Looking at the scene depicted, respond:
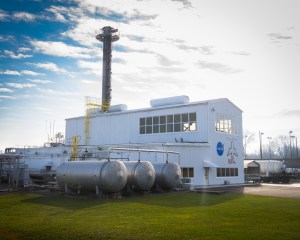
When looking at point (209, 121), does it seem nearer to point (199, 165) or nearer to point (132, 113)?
point (199, 165)

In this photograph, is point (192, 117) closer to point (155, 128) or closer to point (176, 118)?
point (176, 118)


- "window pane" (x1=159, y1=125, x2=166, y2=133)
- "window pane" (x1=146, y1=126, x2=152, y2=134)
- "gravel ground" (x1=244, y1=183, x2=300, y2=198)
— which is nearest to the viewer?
"gravel ground" (x1=244, y1=183, x2=300, y2=198)

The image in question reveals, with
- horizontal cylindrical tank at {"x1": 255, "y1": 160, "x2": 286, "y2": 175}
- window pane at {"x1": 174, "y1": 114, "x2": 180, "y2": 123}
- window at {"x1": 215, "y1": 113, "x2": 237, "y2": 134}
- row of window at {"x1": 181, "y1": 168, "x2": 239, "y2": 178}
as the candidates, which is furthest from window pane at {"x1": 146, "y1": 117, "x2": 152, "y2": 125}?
horizontal cylindrical tank at {"x1": 255, "y1": 160, "x2": 286, "y2": 175}

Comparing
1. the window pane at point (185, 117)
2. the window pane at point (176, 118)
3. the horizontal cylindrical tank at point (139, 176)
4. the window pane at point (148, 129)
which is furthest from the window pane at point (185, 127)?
the horizontal cylindrical tank at point (139, 176)

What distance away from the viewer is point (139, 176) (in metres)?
25.8

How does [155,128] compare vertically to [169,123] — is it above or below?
below

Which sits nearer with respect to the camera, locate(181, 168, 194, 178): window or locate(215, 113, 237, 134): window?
locate(181, 168, 194, 178): window

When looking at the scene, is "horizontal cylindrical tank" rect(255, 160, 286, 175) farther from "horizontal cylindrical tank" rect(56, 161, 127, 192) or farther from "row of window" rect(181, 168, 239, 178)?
"horizontal cylindrical tank" rect(56, 161, 127, 192)

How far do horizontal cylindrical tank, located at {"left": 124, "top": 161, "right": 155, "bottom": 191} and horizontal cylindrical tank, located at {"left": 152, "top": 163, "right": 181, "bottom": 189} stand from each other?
200cm

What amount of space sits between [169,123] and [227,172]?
9.07 m

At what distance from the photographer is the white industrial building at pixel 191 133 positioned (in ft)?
115

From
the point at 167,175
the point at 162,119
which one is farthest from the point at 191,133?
the point at 167,175

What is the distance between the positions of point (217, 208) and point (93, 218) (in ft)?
24.0

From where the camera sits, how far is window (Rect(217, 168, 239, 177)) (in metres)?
38.0
